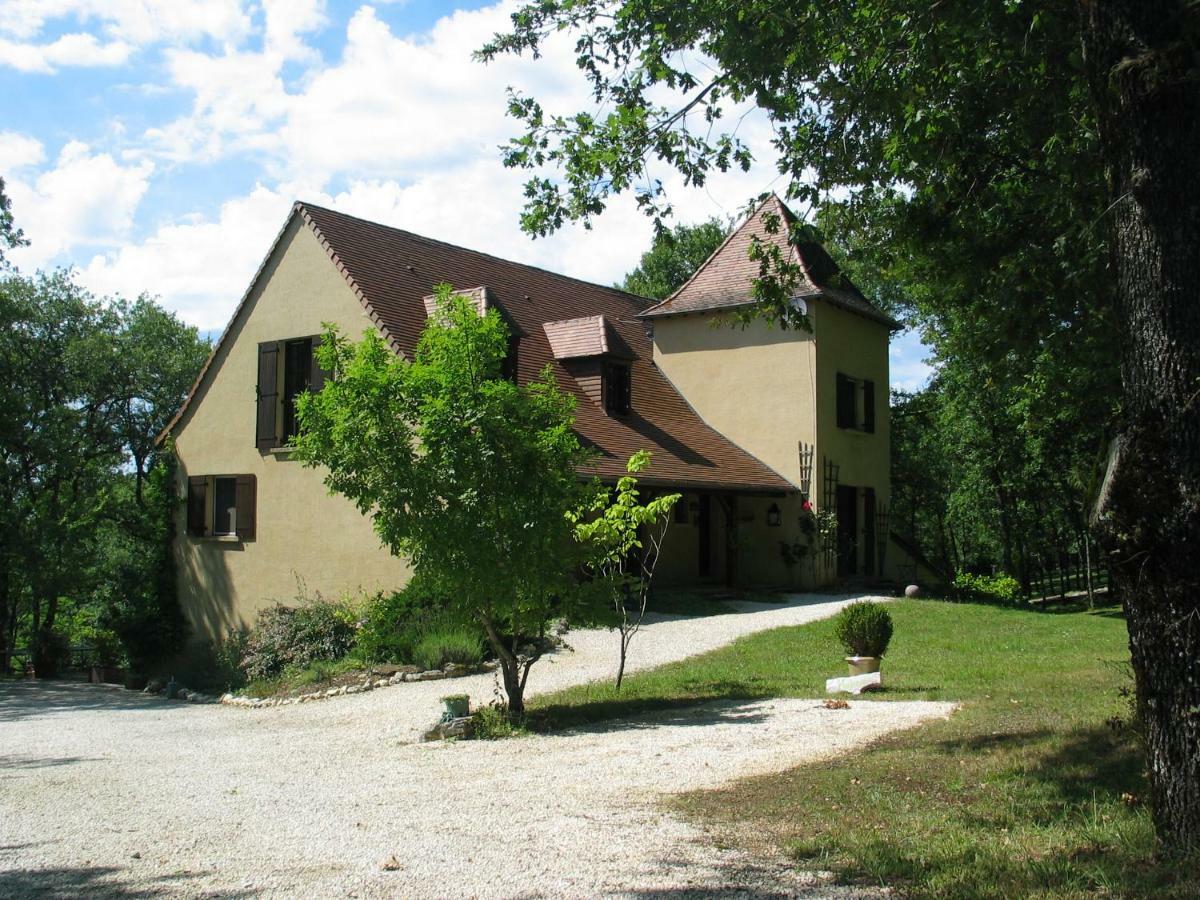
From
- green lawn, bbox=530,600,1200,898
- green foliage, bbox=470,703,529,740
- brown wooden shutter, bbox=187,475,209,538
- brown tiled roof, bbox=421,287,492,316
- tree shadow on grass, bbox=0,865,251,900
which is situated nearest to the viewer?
green lawn, bbox=530,600,1200,898

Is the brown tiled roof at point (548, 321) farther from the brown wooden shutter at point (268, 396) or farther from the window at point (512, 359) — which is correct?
the brown wooden shutter at point (268, 396)

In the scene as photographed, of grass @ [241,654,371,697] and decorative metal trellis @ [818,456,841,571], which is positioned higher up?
decorative metal trellis @ [818,456,841,571]

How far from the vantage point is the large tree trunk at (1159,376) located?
467cm

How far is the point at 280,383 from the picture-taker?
20625 mm

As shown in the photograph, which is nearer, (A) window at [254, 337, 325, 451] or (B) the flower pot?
(B) the flower pot

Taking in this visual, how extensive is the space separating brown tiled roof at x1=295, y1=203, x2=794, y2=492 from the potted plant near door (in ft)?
24.9

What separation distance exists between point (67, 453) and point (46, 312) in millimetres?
9072

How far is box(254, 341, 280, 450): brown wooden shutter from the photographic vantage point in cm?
2058

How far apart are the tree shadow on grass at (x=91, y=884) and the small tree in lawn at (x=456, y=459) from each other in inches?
190

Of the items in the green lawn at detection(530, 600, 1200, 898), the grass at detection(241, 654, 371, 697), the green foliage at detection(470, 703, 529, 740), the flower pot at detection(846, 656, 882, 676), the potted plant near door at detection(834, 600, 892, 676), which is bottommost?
the grass at detection(241, 654, 371, 697)

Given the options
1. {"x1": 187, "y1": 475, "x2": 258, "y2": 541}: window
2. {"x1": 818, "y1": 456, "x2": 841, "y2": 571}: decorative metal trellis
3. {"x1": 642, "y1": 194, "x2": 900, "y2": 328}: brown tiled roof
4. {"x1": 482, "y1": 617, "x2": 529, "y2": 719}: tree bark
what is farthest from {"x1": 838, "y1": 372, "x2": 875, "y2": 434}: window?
{"x1": 482, "y1": 617, "x2": 529, "y2": 719}: tree bark

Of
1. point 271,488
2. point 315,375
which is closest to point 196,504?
point 271,488

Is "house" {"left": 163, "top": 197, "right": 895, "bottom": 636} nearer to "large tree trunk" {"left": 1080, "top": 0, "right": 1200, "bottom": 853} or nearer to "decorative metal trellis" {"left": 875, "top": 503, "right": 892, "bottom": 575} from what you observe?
"decorative metal trellis" {"left": 875, "top": 503, "right": 892, "bottom": 575}

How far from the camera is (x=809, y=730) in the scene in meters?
8.88
